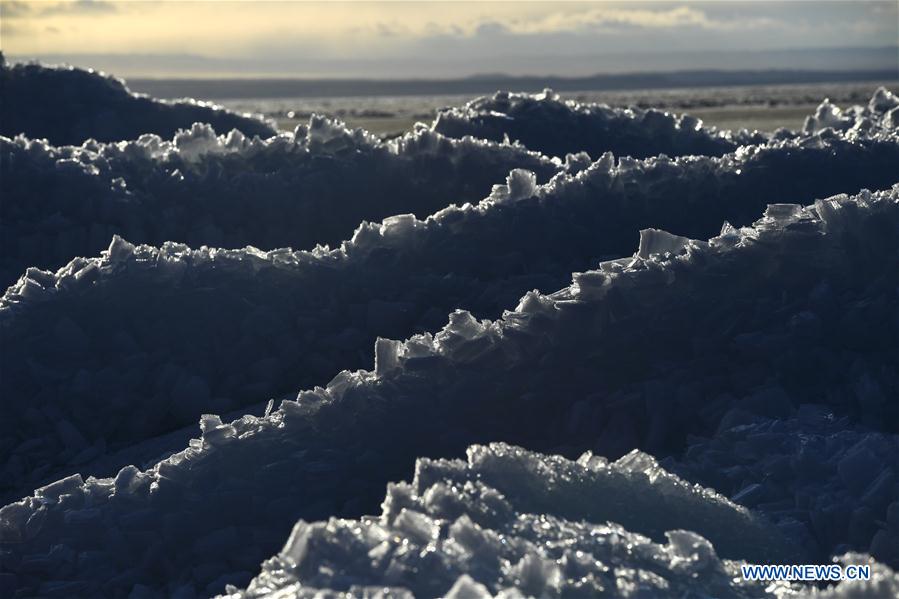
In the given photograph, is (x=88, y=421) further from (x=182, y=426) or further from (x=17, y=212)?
(x=17, y=212)

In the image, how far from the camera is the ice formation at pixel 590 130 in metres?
11.7

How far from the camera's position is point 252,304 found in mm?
7020

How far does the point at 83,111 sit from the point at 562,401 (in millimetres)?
10556

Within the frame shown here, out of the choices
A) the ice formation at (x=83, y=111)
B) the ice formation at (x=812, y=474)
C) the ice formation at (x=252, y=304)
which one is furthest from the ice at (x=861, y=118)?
the ice formation at (x=812, y=474)

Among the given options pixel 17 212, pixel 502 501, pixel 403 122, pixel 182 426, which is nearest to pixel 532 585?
pixel 502 501

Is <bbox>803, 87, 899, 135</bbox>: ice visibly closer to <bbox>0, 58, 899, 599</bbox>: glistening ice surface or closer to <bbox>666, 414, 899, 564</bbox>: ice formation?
<bbox>0, 58, 899, 599</bbox>: glistening ice surface

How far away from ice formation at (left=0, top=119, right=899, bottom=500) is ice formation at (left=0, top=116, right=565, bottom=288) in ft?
5.93

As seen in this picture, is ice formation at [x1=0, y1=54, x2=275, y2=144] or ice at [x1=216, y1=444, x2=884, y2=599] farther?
ice formation at [x1=0, y1=54, x2=275, y2=144]

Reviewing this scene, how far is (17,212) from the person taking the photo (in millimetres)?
9195

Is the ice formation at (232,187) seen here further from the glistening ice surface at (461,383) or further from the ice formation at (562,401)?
the ice formation at (562,401)

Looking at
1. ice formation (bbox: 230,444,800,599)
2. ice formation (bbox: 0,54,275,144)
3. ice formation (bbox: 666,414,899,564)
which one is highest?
ice formation (bbox: 0,54,275,144)

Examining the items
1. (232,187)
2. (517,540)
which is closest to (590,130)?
(232,187)

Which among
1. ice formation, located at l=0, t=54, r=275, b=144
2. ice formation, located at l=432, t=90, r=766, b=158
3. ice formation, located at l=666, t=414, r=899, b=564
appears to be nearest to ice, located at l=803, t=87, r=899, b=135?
ice formation, located at l=432, t=90, r=766, b=158

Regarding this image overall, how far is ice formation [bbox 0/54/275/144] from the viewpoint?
13984 mm
